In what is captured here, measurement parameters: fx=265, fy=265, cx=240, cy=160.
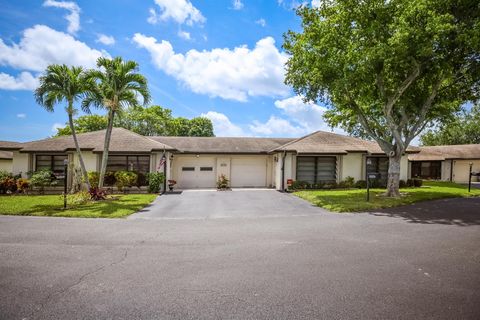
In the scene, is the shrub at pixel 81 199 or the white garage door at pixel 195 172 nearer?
the shrub at pixel 81 199

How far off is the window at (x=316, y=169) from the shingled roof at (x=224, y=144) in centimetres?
343

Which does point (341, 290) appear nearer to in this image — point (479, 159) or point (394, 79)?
point (394, 79)

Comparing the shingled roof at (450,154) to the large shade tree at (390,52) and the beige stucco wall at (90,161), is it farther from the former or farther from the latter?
the beige stucco wall at (90,161)

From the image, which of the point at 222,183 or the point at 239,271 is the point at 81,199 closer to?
the point at 222,183

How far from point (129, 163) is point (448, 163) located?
35.7 m

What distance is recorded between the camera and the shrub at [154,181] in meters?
18.8

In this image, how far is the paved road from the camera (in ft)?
12.9

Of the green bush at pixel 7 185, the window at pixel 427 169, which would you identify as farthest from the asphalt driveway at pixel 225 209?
the window at pixel 427 169

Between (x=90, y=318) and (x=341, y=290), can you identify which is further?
(x=341, y=290)

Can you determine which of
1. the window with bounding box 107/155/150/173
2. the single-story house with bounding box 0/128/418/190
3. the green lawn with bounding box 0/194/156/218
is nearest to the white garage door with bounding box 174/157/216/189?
the single-story house with bounding box 0/128/418/190

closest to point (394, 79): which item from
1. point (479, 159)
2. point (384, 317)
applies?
point (384, 317)

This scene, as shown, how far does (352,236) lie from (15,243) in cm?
939

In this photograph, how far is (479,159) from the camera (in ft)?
100.0

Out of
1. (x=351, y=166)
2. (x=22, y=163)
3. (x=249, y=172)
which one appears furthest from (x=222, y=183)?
(x=22, y=163)
